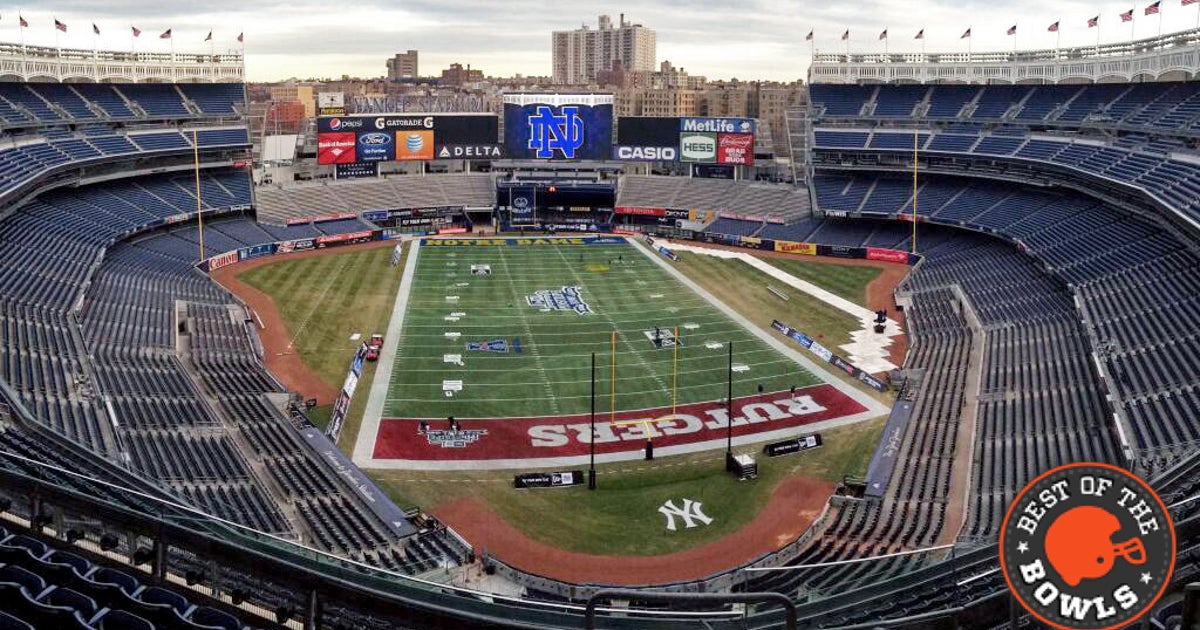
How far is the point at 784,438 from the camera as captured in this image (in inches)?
1374

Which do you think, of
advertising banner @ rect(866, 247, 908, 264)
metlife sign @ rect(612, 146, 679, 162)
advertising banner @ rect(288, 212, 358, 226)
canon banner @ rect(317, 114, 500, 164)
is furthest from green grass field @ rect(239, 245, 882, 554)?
metlife sign @ rect(612, 146, 679, 162)

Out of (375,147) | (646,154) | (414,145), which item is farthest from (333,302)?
(646,154)

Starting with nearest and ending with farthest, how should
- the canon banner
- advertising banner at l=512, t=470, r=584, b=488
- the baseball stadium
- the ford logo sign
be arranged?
the baseball stadium < advertising banner at l=512, t=470, r=584, b=488 < the canon banner < the ford logo sign

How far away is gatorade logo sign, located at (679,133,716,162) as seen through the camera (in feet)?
290

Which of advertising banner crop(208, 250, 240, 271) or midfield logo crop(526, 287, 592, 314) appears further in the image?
advertising banner crop(208, 250, 240, 271)

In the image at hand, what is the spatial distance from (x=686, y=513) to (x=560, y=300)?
95.3ft

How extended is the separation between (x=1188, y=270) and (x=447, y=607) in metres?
38.7

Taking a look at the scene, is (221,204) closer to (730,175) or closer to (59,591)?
(730,175)

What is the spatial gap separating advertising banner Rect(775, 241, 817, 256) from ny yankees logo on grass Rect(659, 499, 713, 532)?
46827 millimetres

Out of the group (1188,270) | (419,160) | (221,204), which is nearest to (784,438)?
(1188,270)

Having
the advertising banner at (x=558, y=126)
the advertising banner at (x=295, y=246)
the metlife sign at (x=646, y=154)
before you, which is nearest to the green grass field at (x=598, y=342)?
the advertising banner at (x=295, y=246)

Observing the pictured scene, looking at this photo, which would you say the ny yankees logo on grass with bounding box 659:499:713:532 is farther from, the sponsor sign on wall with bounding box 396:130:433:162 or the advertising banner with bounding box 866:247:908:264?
the sponsor sign on wall with bounding box 396:130:433:162

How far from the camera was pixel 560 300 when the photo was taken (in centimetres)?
5694

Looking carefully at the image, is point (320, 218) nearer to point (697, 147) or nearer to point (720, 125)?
point (697, 147)
